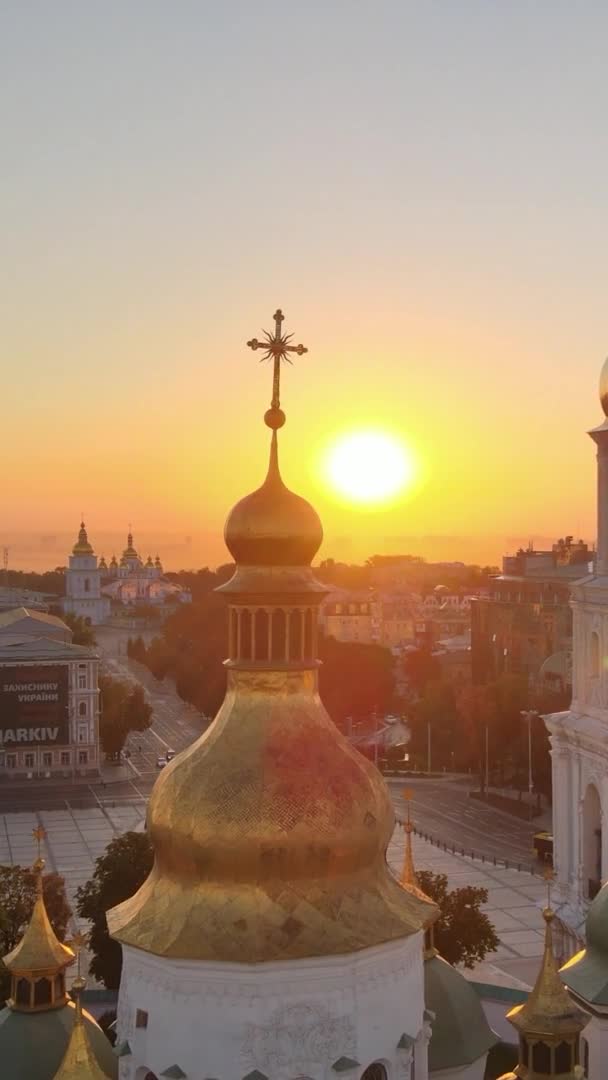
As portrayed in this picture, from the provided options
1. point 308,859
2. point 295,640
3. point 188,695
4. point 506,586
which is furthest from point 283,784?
point 188,695

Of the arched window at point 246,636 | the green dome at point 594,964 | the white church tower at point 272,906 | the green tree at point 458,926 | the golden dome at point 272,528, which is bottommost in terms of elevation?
the green tree at point 458,926

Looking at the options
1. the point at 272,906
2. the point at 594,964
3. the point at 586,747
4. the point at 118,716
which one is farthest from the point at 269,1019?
the point at 118,716

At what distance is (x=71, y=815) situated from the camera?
58.2 meters

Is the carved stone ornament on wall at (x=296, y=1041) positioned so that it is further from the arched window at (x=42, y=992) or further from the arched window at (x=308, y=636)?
the arched window at (x=42, y=992)

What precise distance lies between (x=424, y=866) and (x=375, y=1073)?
35.1m

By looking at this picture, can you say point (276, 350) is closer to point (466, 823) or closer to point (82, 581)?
point (466, 823)

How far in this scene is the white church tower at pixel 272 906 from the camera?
39.5 ft

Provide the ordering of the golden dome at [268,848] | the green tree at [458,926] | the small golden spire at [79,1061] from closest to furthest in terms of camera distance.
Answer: the golden dome at [268,848] → the small golden spire at [79,1061] → the green tree at [458,926]

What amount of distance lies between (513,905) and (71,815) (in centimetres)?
2427

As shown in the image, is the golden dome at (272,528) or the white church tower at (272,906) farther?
the golden dome at (272,528)

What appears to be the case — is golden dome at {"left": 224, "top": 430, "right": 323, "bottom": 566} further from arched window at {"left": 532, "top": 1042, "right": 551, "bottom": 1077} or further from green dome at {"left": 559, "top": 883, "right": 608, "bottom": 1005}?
green dome at {"left": 559, "top": 883, "right": 608, "bottom": 1005}

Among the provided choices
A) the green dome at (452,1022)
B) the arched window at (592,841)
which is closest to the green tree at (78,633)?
the arched window at (592,841)

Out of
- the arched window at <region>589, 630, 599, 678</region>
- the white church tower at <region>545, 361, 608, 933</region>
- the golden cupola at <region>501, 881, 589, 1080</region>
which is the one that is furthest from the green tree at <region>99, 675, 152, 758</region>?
the golden cupola at <region>501, 881, 589, 1080</region>

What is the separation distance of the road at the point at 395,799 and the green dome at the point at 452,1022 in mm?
24128
